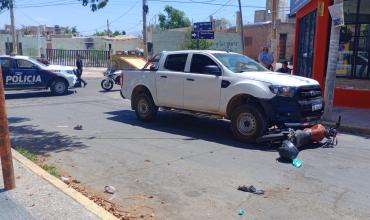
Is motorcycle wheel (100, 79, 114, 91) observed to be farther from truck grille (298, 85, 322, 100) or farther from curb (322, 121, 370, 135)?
truck grille (298, 85, 322, 100)

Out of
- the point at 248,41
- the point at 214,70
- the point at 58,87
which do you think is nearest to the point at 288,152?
the point at 214,70

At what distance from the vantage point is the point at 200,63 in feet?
30.9

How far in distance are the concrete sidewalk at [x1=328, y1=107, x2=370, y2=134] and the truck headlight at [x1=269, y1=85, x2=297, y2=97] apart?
2829 millimetres

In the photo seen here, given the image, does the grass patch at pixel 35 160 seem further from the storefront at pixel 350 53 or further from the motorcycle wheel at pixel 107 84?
the motorcycle wheel at pixel 107 84

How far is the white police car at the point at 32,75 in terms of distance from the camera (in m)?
15.9

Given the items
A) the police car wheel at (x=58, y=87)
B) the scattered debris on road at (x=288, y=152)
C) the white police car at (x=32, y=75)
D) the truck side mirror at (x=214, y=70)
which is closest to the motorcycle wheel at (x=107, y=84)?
the white police car at (x=32, y=75)

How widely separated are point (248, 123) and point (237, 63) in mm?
1558

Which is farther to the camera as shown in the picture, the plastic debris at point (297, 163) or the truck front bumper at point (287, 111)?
the truck front bumper at point (287, 111)

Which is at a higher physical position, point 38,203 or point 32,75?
point 32,75

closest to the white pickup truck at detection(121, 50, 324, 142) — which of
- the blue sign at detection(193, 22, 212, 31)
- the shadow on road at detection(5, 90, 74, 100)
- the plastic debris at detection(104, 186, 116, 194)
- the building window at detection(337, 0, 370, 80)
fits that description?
the plastic debris at detection(104, 186, 116, 194)

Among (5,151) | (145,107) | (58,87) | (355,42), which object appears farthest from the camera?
(58,87)

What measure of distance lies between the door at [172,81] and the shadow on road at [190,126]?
0.56 m

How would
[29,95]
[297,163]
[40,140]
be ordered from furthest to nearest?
[29,95], [40,140], [297,163]

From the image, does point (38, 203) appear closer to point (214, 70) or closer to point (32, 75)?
point (214, 70)
